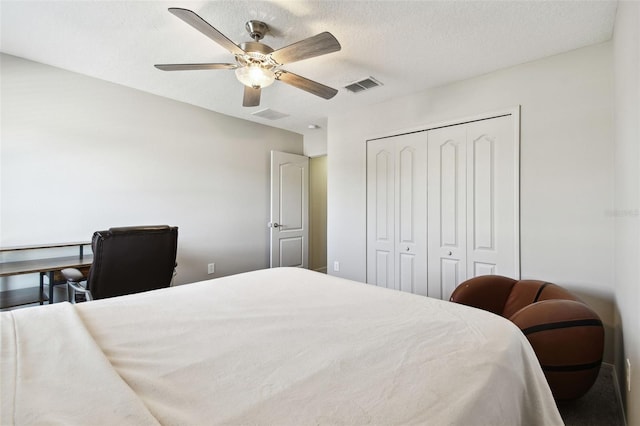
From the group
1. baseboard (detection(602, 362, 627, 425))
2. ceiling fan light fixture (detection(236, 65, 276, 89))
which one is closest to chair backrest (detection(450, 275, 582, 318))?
baseboard (detection(602, 362, 627, 425))

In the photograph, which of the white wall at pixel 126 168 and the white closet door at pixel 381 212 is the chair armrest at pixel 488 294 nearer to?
the white closet door at pixel 381 212

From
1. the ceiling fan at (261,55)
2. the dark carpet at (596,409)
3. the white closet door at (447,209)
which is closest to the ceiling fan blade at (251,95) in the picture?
the ceiling fan at (261,55)

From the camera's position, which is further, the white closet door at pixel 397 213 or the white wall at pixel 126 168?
the white closet door at pixel 397 213

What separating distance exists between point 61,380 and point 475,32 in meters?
2.89

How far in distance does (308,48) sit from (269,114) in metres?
2.32

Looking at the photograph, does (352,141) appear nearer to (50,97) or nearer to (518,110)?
(518,110)

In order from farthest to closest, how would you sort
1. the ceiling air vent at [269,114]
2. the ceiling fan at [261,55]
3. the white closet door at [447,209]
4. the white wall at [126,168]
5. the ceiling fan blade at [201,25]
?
the ceiling air vent at [269,114]
the white closet door at [447,209]
the white wall at [126,168]
the ceiling fan at [261,55]
the ceiling fan blade at [201,25]

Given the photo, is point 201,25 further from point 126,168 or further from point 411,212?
point 411,212

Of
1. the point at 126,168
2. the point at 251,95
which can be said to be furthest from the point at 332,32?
the point at 126,168

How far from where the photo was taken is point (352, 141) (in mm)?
3854

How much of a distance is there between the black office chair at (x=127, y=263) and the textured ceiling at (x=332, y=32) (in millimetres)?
1486

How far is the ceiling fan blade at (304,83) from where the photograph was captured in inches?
82.4

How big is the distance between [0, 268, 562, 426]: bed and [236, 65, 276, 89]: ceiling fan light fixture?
4.96 feet

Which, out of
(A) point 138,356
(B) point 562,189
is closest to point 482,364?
(A) point 138,356
